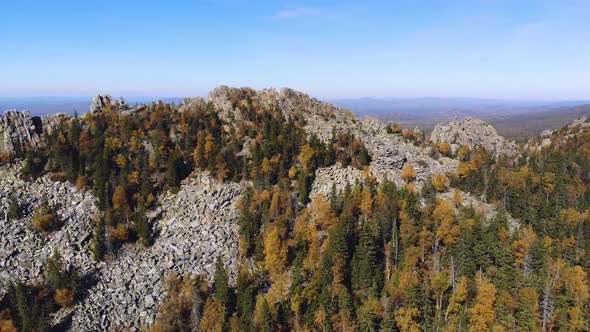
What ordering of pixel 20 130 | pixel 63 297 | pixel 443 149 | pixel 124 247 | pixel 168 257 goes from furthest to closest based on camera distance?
1. pixel 443 149
2. pixel 20 130
3. pixel 124 247
4. pixel 168 257
5. pixel 63 297

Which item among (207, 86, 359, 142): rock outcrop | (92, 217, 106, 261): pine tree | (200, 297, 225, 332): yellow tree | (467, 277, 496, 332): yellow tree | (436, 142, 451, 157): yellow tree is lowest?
(200, 297, 225, 332): yellow tree

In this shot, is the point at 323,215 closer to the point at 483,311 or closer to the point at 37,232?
the point at 483,311

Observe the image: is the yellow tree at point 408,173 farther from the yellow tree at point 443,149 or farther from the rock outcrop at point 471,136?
the rock outcrop at point 471,136

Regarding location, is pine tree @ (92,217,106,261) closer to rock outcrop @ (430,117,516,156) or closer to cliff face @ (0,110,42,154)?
cliff face @ (0,110,42,154)

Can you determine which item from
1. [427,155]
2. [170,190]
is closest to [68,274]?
[170,190]

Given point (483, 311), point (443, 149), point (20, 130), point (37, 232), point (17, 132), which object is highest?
point (20, 130)

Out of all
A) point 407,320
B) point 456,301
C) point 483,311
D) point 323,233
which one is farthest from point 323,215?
point 483,311

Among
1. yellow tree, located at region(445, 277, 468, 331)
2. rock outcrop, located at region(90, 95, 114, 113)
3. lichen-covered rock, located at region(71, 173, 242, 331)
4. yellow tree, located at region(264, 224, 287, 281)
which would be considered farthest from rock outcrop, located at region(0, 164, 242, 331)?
yellow tree, located at region(445, 277, 468, 331)
